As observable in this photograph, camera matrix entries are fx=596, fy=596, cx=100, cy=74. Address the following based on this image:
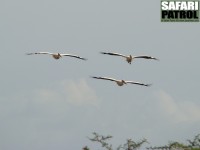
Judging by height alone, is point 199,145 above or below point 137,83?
below

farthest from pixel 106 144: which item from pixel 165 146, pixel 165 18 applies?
pixel 165 18

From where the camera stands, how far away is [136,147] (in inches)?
3647

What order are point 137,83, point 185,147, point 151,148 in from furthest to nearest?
1. point 151,148
2. point 185,147
3. point 137,83

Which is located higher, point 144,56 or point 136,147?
point 144,56

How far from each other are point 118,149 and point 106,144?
9.47 ft

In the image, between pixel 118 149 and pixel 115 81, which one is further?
pixel 118 149

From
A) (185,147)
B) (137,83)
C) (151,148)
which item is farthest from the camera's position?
(151,148)

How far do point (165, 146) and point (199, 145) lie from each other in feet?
17.6

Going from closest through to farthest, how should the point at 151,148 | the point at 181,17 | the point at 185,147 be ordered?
the point at 181,17 < the point at 185,147 < the point at 151,148

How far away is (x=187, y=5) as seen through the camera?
A: 6384 cm

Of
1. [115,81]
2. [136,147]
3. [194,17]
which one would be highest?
[194,17]

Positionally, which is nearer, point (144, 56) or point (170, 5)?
point (144, 56)

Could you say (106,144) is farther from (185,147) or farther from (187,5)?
(187,5)

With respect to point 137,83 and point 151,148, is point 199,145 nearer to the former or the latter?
point 151,148
